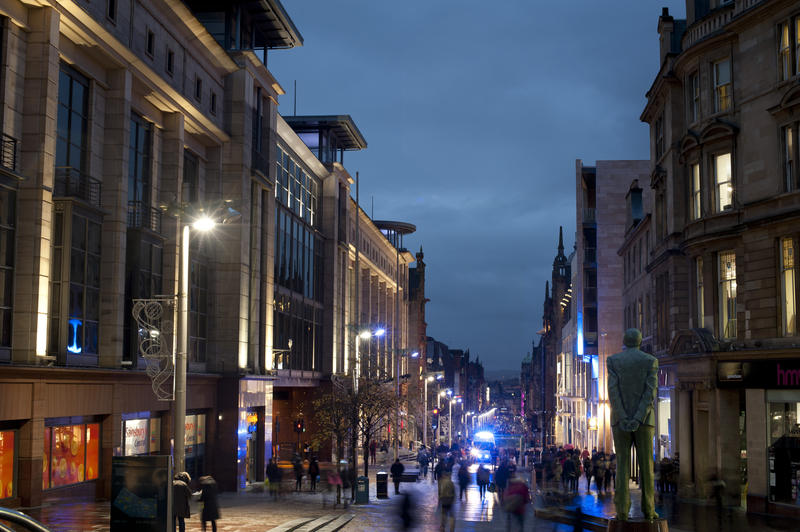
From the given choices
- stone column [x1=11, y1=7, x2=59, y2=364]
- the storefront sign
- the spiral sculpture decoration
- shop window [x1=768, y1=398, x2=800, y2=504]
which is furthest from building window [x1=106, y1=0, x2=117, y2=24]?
shop window [x1=768, y1=398, x2=800, y2=504]

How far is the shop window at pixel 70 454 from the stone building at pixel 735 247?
20.9m

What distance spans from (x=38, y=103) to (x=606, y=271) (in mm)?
50027

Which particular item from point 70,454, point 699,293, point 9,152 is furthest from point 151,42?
point 699,293

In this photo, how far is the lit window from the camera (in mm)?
28875

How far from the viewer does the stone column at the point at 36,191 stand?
81.0 ft

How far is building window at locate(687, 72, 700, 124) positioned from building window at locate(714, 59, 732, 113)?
1.26 m

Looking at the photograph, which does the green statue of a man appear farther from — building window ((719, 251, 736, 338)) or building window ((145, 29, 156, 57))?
building window ((145, 29, 156, 57))

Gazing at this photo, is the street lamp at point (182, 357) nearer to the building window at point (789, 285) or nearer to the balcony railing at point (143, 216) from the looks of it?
the balcony railing at point (143, 216)

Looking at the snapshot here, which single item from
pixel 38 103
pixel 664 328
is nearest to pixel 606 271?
pixel 664 328

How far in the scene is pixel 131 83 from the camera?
31.5 meters

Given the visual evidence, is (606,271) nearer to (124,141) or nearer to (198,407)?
(198,407)

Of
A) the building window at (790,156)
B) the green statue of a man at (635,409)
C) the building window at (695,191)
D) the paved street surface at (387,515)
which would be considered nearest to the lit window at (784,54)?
the building window at (790,156)

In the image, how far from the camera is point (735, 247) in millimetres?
31203

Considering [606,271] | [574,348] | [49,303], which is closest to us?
[49,303]
